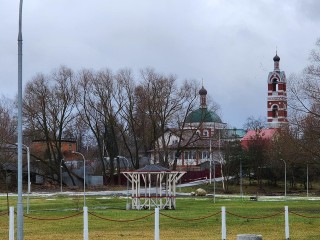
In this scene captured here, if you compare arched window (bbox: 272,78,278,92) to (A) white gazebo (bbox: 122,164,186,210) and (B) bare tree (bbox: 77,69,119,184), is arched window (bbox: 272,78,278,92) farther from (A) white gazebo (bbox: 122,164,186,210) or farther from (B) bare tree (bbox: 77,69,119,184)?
(A) white gazebo (bbox: 122,164,186,210)

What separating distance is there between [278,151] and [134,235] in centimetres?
6227

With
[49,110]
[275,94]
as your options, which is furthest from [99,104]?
[275,94]


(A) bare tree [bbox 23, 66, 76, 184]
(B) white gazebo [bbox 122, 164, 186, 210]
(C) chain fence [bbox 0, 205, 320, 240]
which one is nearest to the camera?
(C) chain fence [bbox 0, 205, 320, 240]

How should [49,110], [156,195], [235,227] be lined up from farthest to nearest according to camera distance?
[49,110]
[156,195]
[235,227]

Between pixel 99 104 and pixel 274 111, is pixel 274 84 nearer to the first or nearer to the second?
pixel 274 111

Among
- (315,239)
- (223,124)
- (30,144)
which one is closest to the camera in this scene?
(315,239)

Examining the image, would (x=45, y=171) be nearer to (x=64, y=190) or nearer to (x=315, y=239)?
(x=64, y=190)

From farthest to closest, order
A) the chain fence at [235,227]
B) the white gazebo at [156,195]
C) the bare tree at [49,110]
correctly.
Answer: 1. the bare tree at [49,110]
2. the white gazebo at [156,195]
3. the chain fence at [235,227]

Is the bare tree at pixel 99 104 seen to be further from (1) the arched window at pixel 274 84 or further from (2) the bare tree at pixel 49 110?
(1) the arched window at pixel 274 84

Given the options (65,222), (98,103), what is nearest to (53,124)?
(98,103)

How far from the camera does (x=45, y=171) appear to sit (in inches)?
3939

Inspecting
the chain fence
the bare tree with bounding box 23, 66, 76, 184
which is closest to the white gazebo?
the chain fence

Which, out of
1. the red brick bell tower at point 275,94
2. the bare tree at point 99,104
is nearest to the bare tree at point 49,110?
the bare tree at point 99,104

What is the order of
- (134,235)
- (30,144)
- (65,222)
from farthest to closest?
1. (30,144)
2. (65,222)
3. (134,235)
